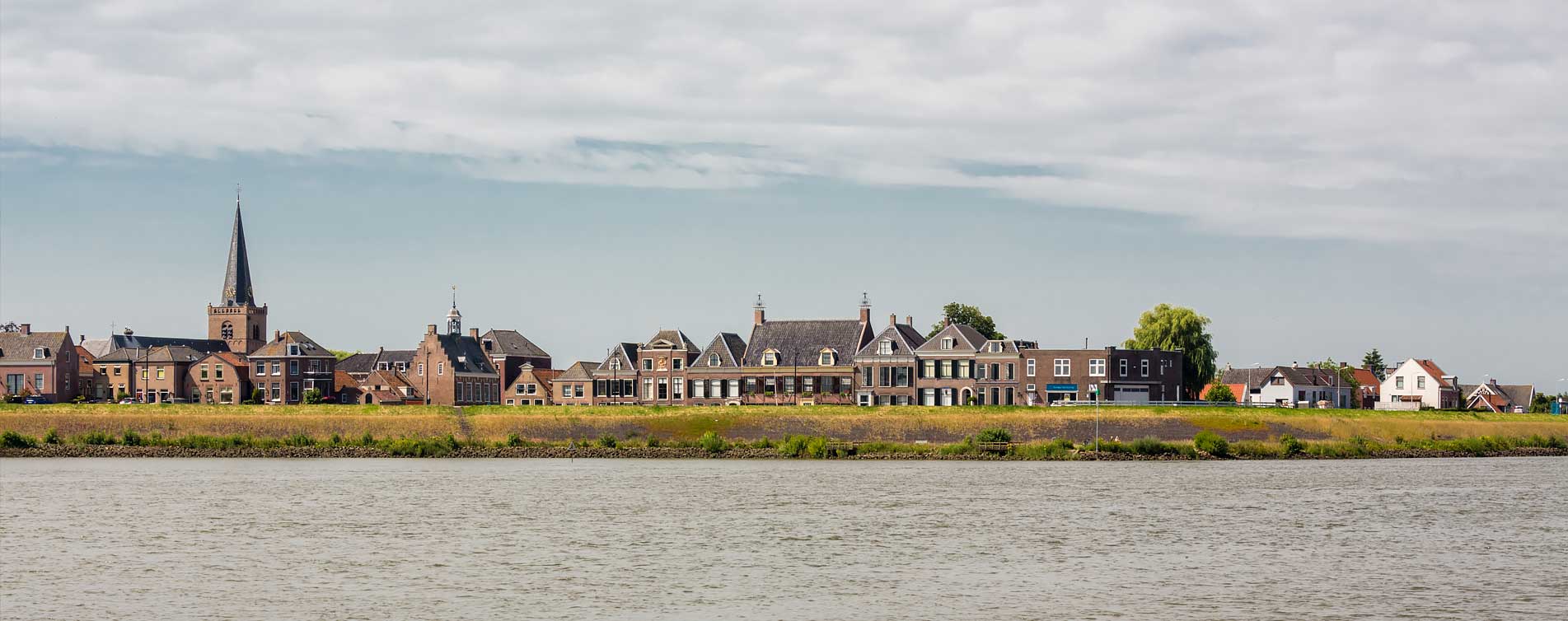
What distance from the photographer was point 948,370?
10250cm

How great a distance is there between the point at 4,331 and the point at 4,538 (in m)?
107

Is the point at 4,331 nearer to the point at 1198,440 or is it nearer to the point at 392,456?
the point at 392,456

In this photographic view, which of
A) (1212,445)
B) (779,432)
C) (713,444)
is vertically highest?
(779,432)

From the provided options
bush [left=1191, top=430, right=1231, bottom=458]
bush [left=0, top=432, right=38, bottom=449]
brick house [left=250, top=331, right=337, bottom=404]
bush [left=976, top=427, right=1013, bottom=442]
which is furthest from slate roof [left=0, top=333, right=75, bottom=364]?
bush [left=1191, top=430, right=1231, bottom=458]

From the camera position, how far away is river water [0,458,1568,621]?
97.2ft

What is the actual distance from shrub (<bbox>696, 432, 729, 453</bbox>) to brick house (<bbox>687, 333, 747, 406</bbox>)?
23.6 meters

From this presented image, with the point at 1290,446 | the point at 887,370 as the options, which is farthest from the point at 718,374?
the point at 1290,446

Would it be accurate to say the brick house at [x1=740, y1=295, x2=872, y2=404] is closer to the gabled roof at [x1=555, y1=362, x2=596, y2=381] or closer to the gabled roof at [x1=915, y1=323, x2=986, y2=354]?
the gabled roof at [x1=915, y1=323, x2=986, y2=354]

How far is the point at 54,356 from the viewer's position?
125438 mm

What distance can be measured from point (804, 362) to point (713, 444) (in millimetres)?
25395

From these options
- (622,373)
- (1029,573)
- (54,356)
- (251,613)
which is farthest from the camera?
(54,356)

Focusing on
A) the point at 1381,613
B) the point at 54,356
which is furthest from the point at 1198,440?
the point at 54,356

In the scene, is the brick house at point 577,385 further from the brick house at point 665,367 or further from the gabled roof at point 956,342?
the gabled roof at point 956,342

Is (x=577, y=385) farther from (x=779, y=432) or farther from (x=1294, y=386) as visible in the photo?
(x=1294, y=386)
